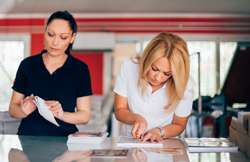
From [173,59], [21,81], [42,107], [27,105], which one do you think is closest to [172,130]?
[173,59]

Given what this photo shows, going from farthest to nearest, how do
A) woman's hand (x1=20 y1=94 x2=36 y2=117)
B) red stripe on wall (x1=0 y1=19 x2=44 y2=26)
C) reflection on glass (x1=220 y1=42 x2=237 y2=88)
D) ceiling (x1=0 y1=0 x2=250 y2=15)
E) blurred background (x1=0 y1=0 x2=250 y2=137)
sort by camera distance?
red stripe on wall (x1=0 y1=19 x2=44 y2=26) < reflection on glass (x1=220 y1=42 x2=237 y2=88) < blurred background (x1=0 y1=0 x2=250 y2=137) < ceiling (x1=0 y1=0 x2=250 y2=15) < woman's hand (x1=20 y1=94 x2=36 y2=117)

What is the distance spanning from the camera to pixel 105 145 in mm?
1208

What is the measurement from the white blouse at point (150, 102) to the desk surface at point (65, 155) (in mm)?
247

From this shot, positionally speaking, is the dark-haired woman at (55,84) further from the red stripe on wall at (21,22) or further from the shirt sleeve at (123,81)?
the red stripe on wall at (21,22)

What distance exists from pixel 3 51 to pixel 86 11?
2.49m

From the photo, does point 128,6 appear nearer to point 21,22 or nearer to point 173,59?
point 21,22

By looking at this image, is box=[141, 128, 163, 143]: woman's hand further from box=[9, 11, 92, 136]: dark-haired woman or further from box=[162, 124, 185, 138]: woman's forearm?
box=[9, 11, 92, 136]: dark-haired woman

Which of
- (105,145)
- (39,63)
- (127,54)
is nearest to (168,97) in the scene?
(105,145)

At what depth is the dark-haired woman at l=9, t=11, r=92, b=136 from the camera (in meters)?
1.44

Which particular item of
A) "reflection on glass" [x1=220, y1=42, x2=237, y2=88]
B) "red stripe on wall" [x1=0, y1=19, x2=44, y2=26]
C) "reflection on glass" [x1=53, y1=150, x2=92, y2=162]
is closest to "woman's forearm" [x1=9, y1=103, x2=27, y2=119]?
"reflection on glass" [x1=53, y1=150, x2=92, y2=162]

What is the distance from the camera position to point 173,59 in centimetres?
129

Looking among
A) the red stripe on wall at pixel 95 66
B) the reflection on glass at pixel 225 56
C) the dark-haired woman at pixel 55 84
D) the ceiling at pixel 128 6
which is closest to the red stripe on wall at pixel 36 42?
the ceiling at pixel 128 6

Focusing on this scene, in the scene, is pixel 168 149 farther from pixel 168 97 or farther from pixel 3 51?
pixel 3 51

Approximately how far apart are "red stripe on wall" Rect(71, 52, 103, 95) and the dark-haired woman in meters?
4.63
